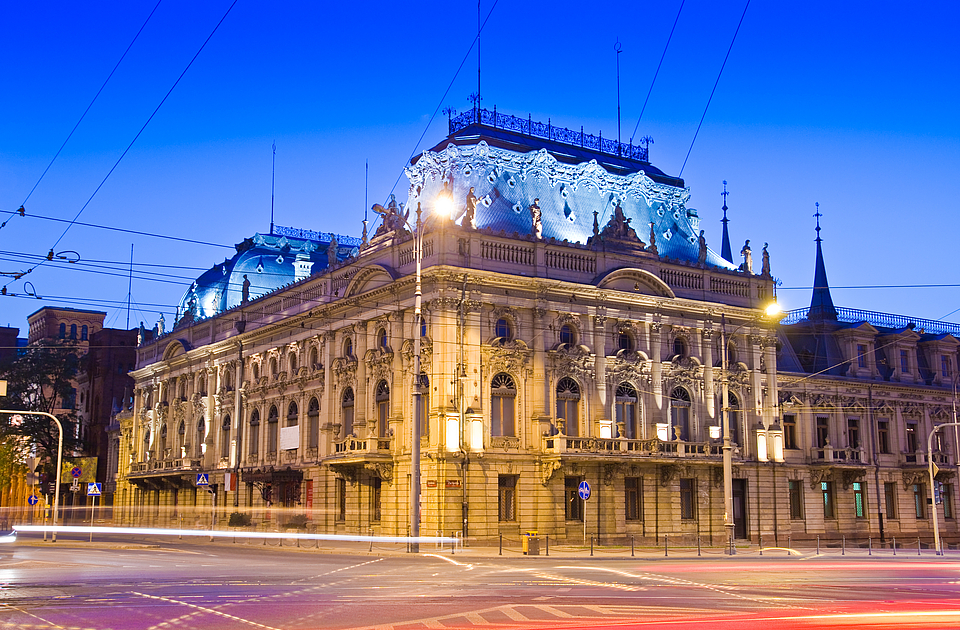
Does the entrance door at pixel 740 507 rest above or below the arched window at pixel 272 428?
below

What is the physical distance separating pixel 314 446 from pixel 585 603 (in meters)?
39.7

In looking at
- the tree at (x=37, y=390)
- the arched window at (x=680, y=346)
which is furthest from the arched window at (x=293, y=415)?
the tree at (x=37, y=390)

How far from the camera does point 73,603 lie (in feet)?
64.4

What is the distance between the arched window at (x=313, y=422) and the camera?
5791 cm

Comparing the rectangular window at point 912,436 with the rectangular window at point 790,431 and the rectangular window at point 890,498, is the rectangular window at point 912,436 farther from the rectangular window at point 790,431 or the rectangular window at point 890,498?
the rectangular window at point 790,431

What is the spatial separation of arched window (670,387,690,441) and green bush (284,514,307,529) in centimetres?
2010

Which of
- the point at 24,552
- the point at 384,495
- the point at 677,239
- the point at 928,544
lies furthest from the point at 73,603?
the point at 928,544

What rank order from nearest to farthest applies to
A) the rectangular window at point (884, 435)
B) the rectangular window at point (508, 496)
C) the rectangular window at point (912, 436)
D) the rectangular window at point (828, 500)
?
the rectangular window at point (508, 496) → the rectangular window at point (828, 500) → the rectangular window at point (884, 435) → the rectangular window at point (912, 436)

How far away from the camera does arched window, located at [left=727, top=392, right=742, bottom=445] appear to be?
56.2m

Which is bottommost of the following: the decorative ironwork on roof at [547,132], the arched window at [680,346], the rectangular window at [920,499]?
the rectangular window at [920,499]

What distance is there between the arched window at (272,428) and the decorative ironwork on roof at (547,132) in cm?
1992

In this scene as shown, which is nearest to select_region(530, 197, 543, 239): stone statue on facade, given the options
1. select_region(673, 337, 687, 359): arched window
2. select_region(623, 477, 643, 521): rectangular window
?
select_region(673, 337, 687, 359): arched window

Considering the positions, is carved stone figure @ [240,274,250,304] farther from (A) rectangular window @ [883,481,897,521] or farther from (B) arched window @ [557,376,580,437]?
(A) rectangular window @ [883,481,897,521]

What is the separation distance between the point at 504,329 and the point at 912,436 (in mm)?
31767
